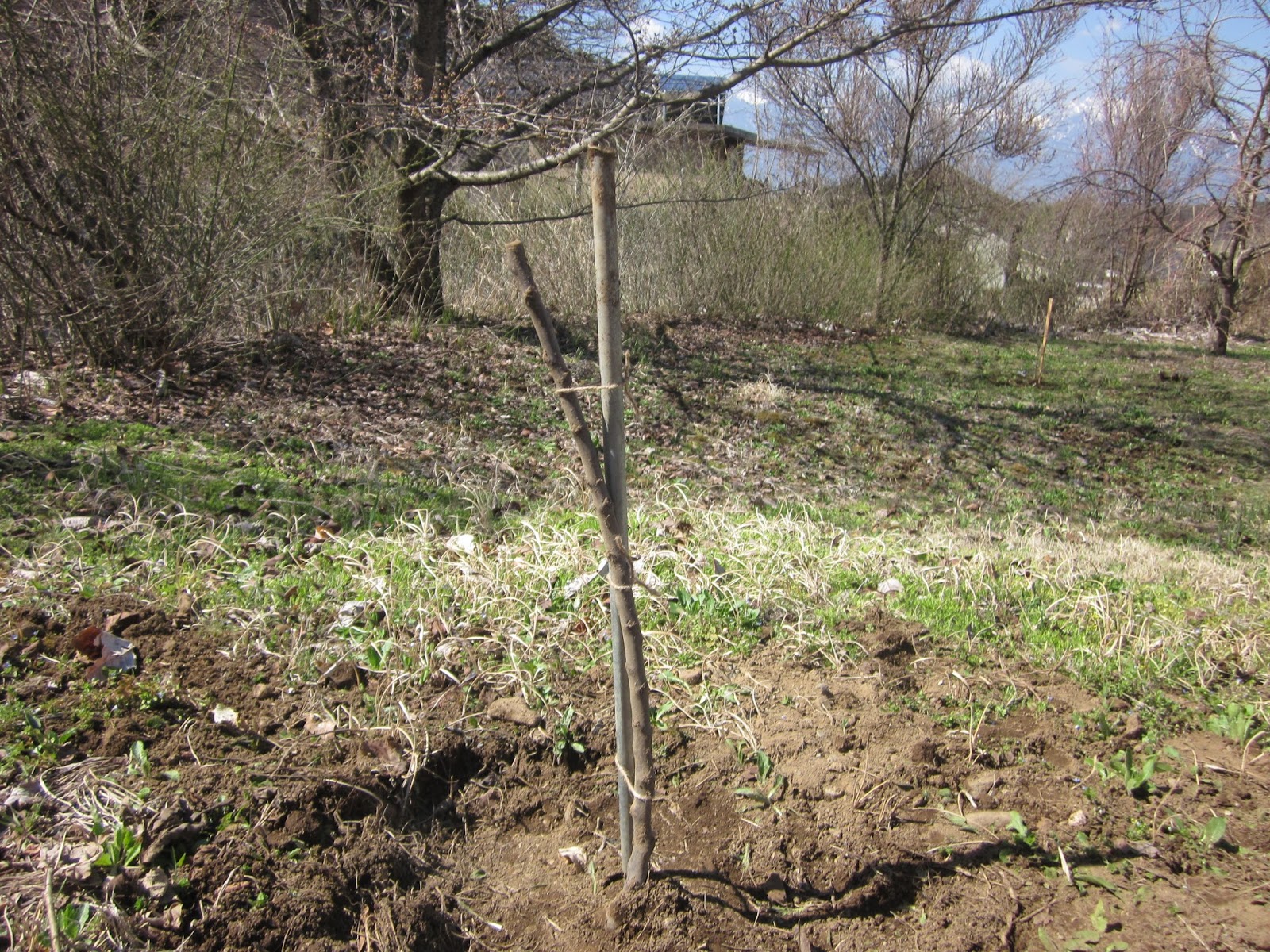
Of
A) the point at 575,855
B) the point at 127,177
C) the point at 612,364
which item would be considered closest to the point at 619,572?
the point at 612,364

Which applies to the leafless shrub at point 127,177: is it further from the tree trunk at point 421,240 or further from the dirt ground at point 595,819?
the dirt ground at point 595,819

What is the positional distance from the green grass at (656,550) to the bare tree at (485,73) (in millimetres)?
2114

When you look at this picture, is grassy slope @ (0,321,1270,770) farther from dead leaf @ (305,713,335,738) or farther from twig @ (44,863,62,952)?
twig @ (44,863,62,952)

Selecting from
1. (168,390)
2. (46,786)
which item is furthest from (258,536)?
(168,390)

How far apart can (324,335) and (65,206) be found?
2522 millimetres

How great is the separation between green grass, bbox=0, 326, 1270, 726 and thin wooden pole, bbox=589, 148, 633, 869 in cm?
80

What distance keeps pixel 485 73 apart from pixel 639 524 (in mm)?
6756

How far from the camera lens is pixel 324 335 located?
7805 mm

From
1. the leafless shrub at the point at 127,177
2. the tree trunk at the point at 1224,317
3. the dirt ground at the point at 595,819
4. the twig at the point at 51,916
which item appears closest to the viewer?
the twig at the point at 51,916

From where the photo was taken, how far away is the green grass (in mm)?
2980

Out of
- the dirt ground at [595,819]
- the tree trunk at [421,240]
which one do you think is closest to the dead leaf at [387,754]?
the dirt ground at [595,819]

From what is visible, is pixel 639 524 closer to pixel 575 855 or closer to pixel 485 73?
pixel 575 855

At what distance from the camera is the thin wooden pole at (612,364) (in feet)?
5.53

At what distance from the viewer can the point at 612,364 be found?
178 cm
